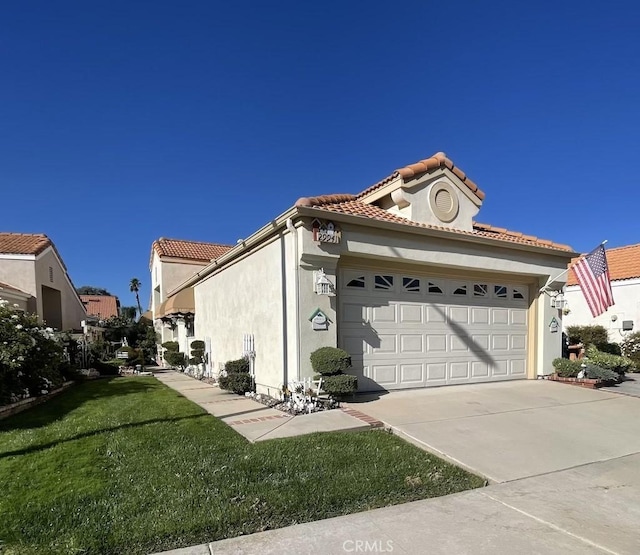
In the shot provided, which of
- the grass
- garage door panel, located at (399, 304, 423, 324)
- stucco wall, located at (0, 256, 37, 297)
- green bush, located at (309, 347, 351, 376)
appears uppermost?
stucco wall, located at (0, 256, 37, 297)

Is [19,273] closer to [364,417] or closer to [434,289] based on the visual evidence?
[434,289]

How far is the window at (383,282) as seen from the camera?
996 cm

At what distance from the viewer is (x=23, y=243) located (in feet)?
64.1

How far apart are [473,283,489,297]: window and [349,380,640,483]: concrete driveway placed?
262cm

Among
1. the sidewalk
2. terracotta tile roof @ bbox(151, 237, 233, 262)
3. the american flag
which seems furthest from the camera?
terracotta tile roof @ bbox(151, 237, 233, 262)

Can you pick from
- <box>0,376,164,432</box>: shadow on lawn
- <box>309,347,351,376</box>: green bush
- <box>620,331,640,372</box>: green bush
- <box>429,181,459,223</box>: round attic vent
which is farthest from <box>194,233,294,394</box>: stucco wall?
<box>620,331,640,372</box>: green bush

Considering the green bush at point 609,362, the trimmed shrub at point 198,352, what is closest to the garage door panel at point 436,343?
the green bush at point 609,362

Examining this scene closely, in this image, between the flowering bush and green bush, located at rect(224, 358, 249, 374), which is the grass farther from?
green bush, located at rect(224, 358, 249, 374)

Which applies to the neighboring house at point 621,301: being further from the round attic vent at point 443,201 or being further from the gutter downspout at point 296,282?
the gutter downspout at point 296,282

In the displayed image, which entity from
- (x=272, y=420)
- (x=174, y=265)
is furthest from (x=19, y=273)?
(x=272, y=420)

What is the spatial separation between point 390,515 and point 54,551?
2912 mm

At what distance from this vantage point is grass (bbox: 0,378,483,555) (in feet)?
11.9

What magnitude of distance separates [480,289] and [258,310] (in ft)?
20.7

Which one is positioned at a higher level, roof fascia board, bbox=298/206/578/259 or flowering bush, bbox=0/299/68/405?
roof fascia board, bbox=298/206/578/259
